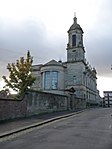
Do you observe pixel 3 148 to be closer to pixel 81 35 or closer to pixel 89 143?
pixel 89 143

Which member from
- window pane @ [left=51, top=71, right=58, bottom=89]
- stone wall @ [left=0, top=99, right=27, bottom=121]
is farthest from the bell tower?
stone wall @ [left=0, top=99, right=27, bottom=121]

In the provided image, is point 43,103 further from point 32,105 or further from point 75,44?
point 75,44

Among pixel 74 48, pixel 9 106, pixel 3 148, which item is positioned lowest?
pixel 3 148

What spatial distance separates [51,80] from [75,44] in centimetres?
1249

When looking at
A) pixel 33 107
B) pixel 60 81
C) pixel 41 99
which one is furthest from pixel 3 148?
pixel 60 81

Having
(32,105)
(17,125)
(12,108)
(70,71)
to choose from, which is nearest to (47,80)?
(70,71)

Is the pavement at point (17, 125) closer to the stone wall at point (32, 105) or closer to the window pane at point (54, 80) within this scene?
the stone wall at point (32, 105)

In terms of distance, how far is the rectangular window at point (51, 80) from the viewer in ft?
193

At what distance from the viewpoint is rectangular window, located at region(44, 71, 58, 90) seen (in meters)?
58.7

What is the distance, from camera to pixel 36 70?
2643 inches

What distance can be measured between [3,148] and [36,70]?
2337 inches

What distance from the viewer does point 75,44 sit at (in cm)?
6291

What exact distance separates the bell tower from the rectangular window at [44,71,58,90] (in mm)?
6735

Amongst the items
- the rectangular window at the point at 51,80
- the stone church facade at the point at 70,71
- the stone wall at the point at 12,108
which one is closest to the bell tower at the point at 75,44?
the stone church facade at the point at 70,71
